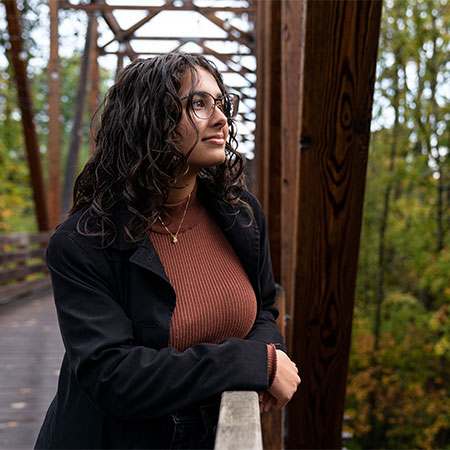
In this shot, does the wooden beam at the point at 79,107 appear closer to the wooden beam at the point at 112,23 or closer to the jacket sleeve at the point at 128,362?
the wooden beam at the point at 112,23

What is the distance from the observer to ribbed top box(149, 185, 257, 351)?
1494 millimetres

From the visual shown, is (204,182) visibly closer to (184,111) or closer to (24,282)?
(184,111)

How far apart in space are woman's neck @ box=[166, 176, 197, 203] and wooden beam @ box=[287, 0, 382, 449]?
607 millimetres

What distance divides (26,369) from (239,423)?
4462 mm

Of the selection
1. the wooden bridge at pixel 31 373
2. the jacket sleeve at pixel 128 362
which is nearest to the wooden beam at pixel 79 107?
the wooden bridge at pixel 31 373

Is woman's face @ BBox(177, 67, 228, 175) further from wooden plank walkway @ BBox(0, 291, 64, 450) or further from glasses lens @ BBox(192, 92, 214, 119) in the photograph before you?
wooden plank walkway @ BBox(0, 291, 64, 450)

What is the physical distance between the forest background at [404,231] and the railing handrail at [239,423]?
26.6 feet

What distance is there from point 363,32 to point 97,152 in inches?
36.4

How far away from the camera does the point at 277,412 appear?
2.33 meters

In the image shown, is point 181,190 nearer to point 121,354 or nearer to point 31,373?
point 121,354

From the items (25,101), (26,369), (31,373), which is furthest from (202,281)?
(25,101)

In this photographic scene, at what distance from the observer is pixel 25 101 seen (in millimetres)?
7680

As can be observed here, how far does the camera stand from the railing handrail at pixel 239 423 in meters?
0.91

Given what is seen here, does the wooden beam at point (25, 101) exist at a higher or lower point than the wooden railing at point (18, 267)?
higher
